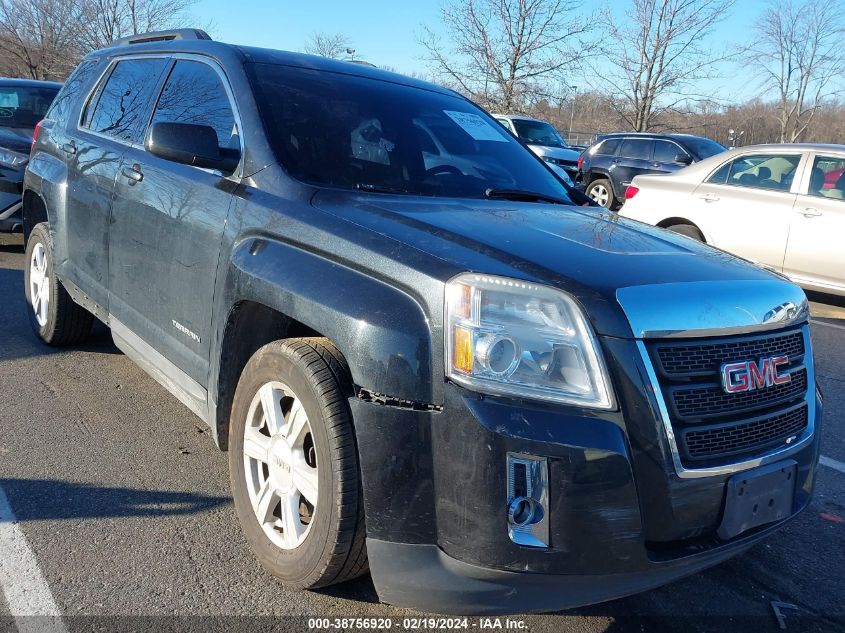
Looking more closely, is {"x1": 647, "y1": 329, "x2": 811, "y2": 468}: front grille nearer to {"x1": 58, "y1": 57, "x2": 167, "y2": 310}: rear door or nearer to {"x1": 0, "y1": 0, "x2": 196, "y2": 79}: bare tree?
{"x1": 58, "y1": 57, "x2": 167, "y2": 310}: rear door

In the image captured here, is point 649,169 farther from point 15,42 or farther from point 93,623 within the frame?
point 15,42

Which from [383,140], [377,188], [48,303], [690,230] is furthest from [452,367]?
[690,230]

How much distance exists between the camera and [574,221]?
2947 millimetres

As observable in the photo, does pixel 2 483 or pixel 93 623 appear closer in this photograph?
pixel 93 623

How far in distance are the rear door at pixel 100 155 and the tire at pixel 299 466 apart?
173 centimetres

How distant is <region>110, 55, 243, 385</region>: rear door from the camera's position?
3.01 meters

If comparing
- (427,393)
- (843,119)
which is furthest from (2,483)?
(843,119)

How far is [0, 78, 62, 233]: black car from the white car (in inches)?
247

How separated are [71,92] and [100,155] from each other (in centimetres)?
121

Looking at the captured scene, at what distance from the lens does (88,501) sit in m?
3.12

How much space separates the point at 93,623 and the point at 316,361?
1.08m

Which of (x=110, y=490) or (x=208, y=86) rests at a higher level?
(x=208, y=86)

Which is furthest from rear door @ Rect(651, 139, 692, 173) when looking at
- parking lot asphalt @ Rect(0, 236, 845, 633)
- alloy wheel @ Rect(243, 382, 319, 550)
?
alloy wheel @ Rect(243, 382, 319, 550)

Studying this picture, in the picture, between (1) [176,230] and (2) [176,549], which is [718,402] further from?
(1) [176,230]
